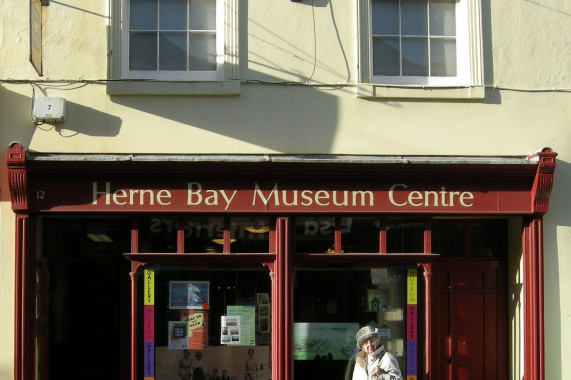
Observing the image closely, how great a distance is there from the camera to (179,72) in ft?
30.7

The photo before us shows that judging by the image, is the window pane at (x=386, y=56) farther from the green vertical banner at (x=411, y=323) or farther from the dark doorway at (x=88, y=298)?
the dark doorway at (x=88, y=298)

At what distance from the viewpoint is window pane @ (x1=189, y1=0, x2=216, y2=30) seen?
9.41 meters

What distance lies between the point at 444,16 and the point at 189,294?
173 inches

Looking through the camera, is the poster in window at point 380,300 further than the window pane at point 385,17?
No

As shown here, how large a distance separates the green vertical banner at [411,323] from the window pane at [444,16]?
2.82 metres

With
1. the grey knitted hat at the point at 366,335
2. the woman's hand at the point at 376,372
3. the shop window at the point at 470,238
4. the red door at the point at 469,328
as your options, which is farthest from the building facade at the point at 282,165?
the woman's hand at the point at 376,372

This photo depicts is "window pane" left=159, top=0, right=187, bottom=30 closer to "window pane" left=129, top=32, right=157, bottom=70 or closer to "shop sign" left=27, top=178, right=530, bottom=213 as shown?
"window pane" left=129, top=32, right=157, bottom=70

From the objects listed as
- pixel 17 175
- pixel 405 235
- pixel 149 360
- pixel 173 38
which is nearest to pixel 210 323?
pixel 149 360

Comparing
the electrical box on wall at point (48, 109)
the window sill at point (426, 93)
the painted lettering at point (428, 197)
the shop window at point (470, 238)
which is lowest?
the shop window at point (470, 238)

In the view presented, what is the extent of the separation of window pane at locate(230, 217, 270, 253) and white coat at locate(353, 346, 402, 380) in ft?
5.90

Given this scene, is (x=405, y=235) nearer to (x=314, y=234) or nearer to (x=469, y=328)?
(x=314, y=234)

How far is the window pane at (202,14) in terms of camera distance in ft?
30.9

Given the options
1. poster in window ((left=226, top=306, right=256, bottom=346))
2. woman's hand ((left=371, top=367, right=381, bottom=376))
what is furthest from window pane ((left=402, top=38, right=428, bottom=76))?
woman's hand ((left=371, top=367, right=381, bottom=376))

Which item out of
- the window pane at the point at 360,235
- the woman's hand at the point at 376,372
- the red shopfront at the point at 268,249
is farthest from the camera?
the window pane at the point at 360,235
